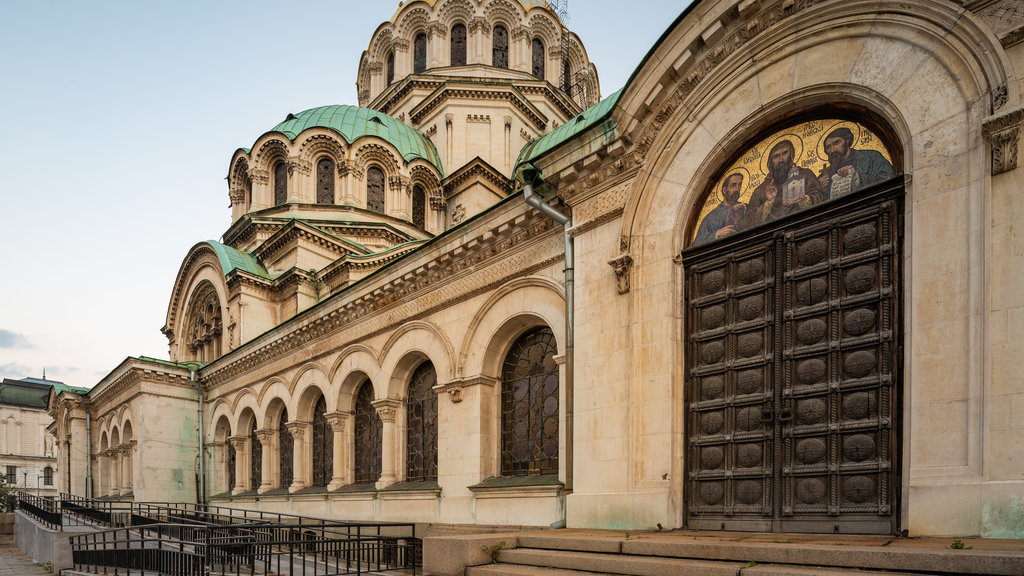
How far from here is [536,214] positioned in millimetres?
11188

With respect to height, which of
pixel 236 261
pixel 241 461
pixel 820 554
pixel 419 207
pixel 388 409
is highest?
pixel 419 207

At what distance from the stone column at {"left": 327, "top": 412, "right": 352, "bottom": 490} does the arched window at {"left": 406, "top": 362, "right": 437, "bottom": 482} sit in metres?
2.42

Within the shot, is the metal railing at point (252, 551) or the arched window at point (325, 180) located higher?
the arched window at point (325, 180)

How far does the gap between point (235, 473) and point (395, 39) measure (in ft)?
61.8

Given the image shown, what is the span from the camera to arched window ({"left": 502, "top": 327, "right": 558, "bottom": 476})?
37.4 feet

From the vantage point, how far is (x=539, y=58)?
31.5 m

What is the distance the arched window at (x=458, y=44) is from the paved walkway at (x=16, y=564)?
2263cm

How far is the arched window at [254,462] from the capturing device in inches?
840

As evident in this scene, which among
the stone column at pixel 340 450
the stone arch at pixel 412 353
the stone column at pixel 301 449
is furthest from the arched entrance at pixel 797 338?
the stone column at pixel 301 449

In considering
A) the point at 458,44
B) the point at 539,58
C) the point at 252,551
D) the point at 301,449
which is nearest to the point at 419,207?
the point at 458,44

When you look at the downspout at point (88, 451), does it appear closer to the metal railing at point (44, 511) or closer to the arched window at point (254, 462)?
the metal railing at point (44, 511)

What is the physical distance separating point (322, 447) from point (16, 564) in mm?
7304

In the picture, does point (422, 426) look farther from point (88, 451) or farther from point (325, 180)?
point (88, 451)

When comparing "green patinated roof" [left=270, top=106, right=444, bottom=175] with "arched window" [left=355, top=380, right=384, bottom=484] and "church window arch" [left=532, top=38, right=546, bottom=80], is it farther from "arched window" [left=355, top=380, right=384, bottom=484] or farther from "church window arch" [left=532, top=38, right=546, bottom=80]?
"arched window" [left=355, top=380, right=384, bottom=484]
